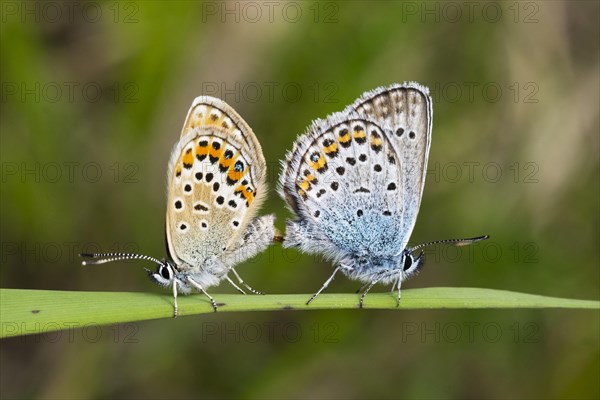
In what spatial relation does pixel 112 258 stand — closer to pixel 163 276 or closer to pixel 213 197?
pixel 163 276

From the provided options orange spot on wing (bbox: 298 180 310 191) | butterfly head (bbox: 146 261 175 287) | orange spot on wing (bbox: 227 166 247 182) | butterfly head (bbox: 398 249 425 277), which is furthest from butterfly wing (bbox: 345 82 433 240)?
butterfly head (bbox: 146 261 175 287)

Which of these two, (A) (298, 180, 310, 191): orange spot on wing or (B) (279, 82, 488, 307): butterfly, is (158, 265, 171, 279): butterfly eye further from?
(A) (298, 180, 310, 191): orange spot on wing

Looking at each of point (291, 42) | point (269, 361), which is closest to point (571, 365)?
point (269, 361)

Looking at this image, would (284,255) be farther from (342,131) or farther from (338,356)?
(342,131)

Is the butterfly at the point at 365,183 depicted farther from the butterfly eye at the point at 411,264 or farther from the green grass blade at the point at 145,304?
the green grass blade at the point at 145,304

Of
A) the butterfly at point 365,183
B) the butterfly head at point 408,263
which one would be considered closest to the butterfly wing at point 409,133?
the butterfly at point 365,183

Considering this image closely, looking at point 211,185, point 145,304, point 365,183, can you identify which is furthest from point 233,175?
point 145,304
